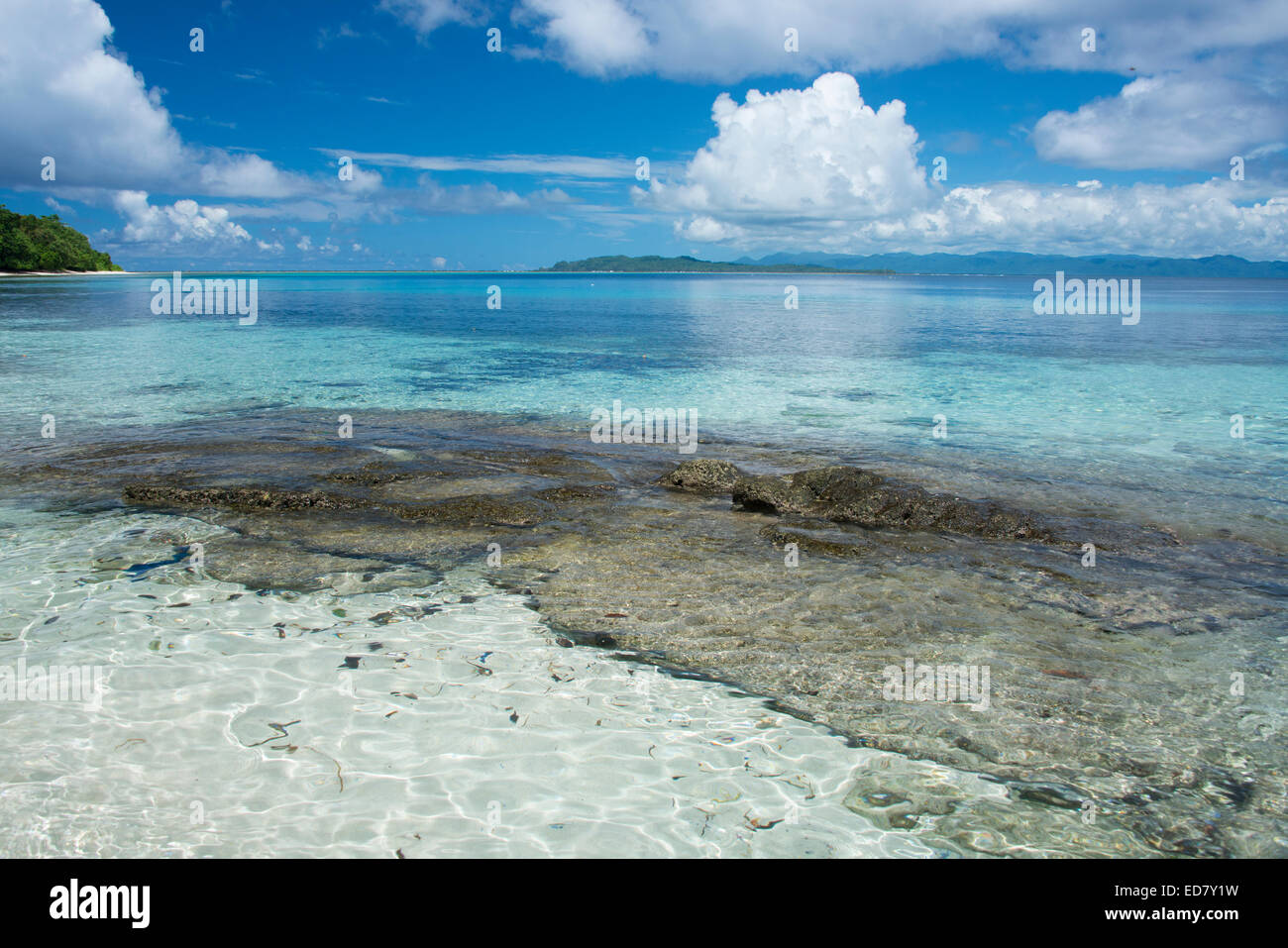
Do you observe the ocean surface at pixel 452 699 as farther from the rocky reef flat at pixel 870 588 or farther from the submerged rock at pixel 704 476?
the submerged rock at pixel 704 476

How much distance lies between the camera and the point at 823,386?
82.6 ft

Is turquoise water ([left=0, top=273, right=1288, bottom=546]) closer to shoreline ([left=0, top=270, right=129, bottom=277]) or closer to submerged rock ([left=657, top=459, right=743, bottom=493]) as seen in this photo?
submerged rock ([left=657, top=459, right=743, bottom=493])

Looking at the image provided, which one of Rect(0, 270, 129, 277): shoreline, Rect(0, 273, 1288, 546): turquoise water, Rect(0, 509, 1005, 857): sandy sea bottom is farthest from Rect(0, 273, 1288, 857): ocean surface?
Rect(0, 270, 129, 277): shoreline

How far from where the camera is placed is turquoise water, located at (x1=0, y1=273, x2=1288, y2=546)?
14.7 metres

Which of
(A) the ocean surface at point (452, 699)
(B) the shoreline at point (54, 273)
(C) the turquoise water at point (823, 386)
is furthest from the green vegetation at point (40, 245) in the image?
(A) the ocean surface at point (452, 699)

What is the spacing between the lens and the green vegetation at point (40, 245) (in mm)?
122438

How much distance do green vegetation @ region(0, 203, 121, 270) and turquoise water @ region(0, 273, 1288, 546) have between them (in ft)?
315

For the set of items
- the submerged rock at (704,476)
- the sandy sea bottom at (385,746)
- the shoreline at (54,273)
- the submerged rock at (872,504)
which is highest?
the shoreline at (54,273)

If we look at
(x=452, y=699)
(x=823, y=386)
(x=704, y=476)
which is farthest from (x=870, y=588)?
(x=823, y=386)

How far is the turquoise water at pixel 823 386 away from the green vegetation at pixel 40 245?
315ft

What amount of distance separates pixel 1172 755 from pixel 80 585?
32.4ft
